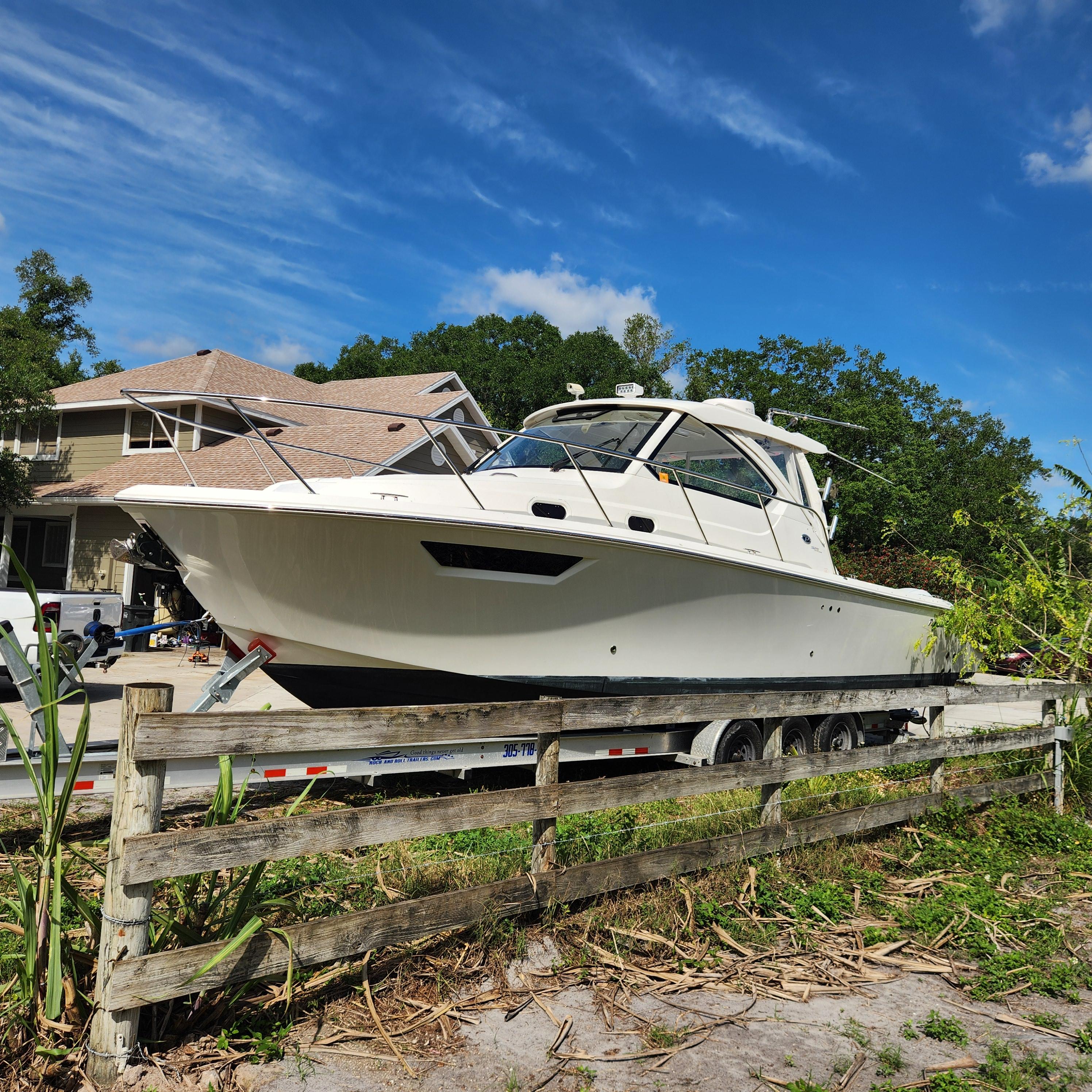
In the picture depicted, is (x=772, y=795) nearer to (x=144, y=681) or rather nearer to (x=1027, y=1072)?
(x=1027, y=1072)

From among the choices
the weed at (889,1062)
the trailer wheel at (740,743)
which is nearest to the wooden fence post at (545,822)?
the weed at (889,1062)

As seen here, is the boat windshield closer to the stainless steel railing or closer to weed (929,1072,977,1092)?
the stainless steel railing

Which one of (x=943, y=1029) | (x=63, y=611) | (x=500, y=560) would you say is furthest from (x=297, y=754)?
(x=63, y=611)

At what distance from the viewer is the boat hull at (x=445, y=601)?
5.38 meters

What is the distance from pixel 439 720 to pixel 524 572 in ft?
7.60

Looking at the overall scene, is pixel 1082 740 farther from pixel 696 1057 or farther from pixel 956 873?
pixel 696 1057

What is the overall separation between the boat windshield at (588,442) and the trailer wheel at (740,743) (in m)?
2.08

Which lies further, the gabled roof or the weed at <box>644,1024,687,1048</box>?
the gabled roof

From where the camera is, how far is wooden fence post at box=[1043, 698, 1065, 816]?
6.50 m

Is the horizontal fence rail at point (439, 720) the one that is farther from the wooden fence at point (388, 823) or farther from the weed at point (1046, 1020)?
the weed at point (1046, 1020)

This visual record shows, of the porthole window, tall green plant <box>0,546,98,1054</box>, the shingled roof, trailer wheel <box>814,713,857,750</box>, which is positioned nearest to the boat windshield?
the porthole window

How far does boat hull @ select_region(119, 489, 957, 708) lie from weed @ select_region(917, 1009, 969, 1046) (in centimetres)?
304

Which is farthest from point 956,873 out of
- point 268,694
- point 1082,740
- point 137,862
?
point 268,694

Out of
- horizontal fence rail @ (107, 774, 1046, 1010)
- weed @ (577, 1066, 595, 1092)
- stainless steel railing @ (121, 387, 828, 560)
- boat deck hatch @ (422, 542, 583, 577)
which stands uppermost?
stainless steel railing @ (121, 387, 828, 560)
